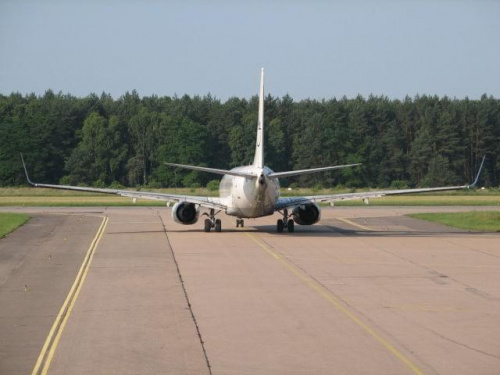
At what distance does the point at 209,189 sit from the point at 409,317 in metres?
92.6

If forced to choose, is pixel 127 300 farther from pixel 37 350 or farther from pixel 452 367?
pixel 452 367

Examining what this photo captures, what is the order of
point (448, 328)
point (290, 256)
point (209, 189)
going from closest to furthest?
point (448, 328) < point (290, 256) < point (209, 189)

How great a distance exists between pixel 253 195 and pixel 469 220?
18.6m

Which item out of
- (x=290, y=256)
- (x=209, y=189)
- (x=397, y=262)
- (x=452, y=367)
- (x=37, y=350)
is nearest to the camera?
(x=452, y=367)

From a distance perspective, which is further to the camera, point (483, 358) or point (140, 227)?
point (140, 227)

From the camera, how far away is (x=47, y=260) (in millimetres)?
36250

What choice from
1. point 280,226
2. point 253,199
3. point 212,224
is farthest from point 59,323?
point 280,226

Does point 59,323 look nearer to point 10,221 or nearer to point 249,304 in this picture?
point 249,304

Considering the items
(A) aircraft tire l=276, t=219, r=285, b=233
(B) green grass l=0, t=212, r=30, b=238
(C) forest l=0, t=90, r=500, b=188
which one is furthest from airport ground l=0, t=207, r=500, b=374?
(C) forest l=0, t=90, r=500, b=188

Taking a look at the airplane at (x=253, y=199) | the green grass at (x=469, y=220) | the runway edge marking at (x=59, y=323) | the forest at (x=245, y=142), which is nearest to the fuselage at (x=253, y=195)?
the airplane at (x=253, y=199)

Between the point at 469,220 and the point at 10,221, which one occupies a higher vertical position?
the point at 469,220

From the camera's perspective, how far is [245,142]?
151 meters

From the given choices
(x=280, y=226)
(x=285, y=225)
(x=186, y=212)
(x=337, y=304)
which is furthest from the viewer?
(x=285, y=225)

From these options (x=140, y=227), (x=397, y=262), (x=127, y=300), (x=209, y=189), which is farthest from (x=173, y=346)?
(x=209, y=189)
